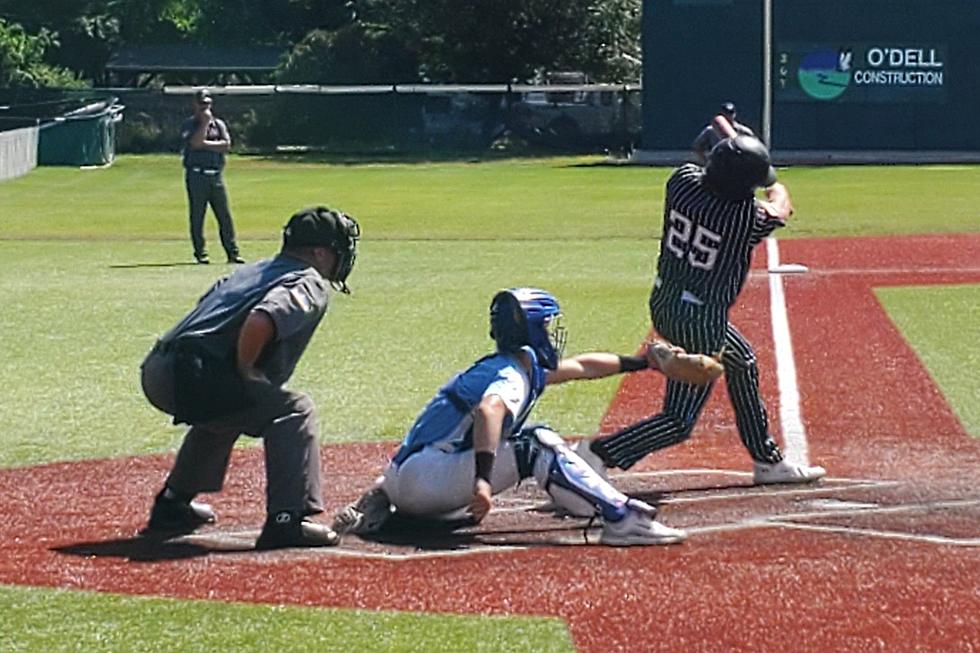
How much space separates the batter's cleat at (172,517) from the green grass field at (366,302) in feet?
4.12

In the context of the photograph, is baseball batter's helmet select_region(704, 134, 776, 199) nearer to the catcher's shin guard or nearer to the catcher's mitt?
the catcher's mitt

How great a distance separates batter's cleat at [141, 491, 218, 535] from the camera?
25.9 feet

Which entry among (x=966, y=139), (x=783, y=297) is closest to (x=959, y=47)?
(x=966, y=139)

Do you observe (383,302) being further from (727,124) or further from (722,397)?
(727,124)

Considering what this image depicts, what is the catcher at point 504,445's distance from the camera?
302 inches

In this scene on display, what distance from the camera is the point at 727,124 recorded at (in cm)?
933

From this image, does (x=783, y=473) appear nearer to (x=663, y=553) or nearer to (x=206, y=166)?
(x=663, y=553)

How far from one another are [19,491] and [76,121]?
4129cm

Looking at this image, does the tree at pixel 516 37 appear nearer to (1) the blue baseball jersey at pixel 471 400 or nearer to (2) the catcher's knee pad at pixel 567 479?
(1) the blue baseball jersey at pixel 471 400

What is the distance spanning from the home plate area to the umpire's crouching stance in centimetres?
24

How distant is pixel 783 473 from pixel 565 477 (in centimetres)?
163

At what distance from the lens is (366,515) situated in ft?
25.7

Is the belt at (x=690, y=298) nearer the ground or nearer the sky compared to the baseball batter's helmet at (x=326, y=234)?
nearer the ground

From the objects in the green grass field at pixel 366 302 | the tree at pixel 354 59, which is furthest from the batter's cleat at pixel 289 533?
the tree at pixel 354 59
